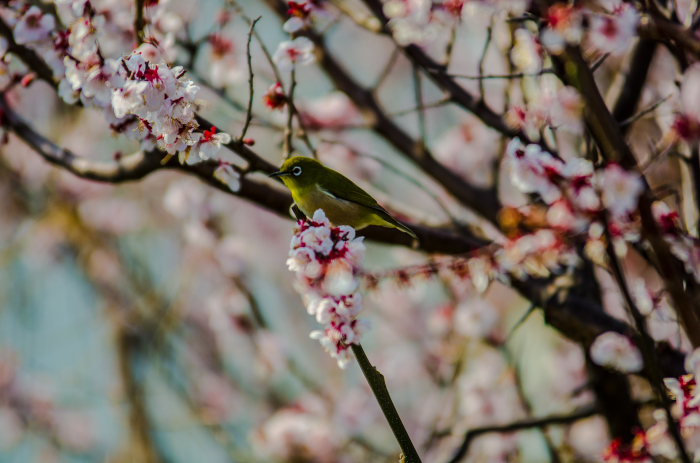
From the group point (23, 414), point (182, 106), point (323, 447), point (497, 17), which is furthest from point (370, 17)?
point (23, 414)

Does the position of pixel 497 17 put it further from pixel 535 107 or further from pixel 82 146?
pixel 82 146

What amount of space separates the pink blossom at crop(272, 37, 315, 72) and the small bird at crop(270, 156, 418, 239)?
54cm

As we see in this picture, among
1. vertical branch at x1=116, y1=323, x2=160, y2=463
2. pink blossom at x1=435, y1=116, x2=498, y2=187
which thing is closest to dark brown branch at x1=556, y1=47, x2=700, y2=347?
pink blossom at x1=435, y1=116, x2=498, y2=187

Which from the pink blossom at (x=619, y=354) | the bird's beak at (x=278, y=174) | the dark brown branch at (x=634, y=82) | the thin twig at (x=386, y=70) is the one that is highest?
the thin twig at (x=386, y=70)

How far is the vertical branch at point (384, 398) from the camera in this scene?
69.7 inches

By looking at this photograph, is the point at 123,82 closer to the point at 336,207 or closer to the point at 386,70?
the point at 336,207

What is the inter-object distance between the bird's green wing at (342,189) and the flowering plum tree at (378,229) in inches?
7.0

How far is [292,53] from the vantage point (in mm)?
2820

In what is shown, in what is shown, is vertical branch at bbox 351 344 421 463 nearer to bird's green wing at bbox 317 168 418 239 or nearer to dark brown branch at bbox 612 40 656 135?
bird's green wing at bbox 317 168 418 239

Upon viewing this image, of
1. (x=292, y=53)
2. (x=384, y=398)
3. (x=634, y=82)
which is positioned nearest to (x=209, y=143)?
(x=292, y=53)

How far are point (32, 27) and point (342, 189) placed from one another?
1708mm

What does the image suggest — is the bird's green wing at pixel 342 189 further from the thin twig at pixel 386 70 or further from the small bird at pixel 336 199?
the thin twig at pixel 386 70

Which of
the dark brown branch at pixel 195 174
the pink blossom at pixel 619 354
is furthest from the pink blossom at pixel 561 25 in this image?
the pink blossom at pixel 619 354

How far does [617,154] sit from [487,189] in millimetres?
2310
